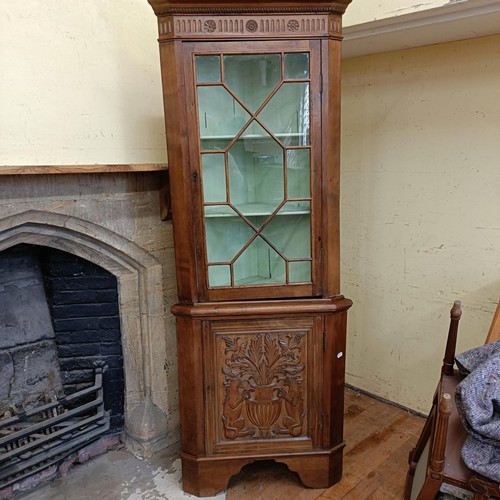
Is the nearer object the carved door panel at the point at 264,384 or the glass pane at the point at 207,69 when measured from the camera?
the glass pane at the point at 207,69

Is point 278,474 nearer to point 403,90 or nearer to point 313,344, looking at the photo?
point 313,344

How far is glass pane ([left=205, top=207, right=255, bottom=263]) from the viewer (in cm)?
162

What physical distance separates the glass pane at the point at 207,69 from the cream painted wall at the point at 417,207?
100cm

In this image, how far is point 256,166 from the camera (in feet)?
5.37

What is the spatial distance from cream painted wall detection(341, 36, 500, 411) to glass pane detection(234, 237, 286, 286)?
2.75 ft

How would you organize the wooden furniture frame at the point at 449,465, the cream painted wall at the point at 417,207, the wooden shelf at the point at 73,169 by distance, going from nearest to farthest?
the wooden furniture frame at the point at 449,465, the wooden shelf at the point at 73,169, the cream painted wall at the point at 417,207

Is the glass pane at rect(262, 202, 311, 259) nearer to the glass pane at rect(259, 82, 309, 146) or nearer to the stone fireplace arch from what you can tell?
the glass pane at rect(259, 82, 309, 146)

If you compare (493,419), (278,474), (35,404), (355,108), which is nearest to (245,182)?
(355,108)

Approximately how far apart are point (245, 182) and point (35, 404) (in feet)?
4.51

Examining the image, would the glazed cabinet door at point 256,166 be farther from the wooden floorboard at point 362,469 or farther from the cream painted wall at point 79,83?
the wooden floorboard at point 362,469

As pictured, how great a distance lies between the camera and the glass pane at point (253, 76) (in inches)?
58.4

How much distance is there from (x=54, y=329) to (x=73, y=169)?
816 millimetres

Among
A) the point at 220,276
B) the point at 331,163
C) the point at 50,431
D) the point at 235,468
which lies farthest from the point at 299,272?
the point at 50,431

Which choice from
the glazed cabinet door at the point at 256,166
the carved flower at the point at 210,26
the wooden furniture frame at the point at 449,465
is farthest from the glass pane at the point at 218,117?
the wooden furniture frame at the point at 449,465
